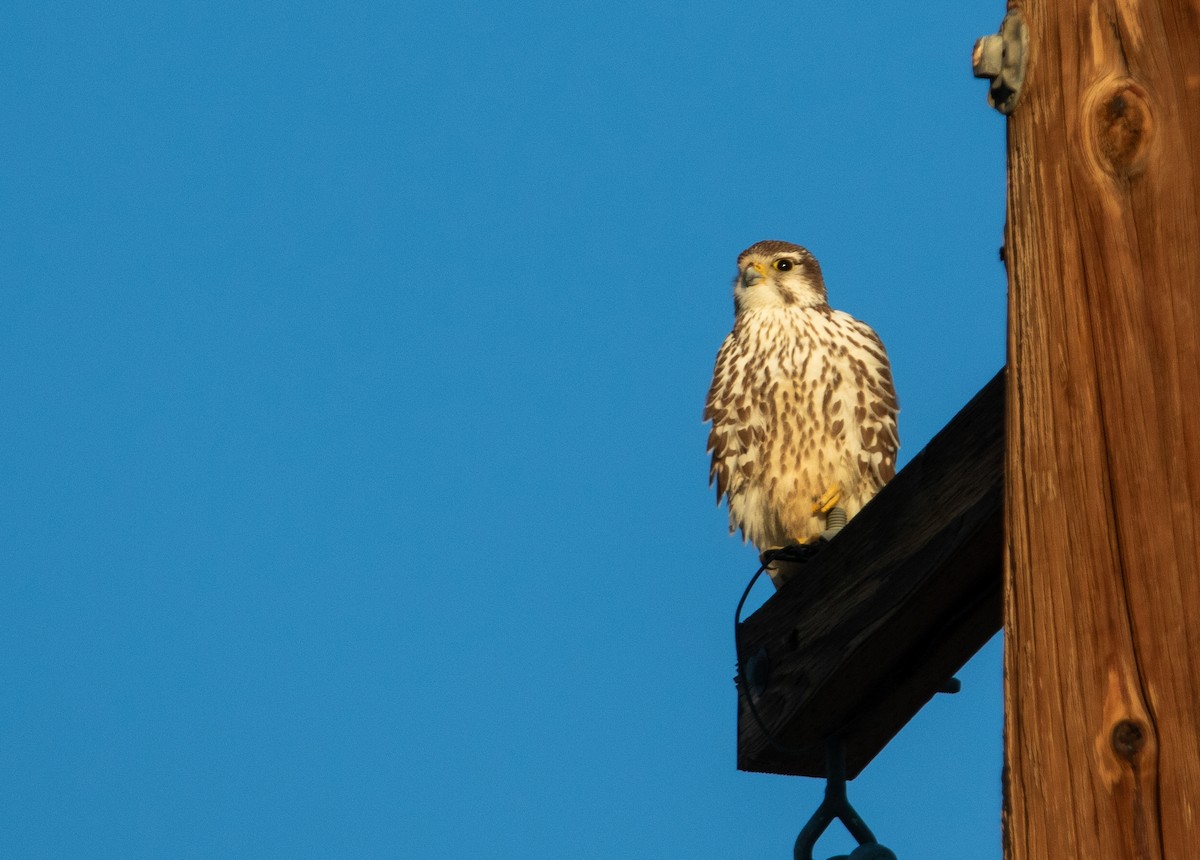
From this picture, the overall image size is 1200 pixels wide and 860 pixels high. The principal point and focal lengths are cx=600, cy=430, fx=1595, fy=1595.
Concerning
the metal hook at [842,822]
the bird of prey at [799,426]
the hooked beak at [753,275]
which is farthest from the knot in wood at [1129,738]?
the hooked beak at [753,275]

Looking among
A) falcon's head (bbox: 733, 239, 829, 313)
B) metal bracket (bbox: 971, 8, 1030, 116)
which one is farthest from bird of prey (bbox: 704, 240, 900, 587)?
metal bracket (bbox: 971, 8, 1030, 116)

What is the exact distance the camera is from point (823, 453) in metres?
6.20

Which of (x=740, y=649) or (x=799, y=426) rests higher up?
(x=799, y=426)

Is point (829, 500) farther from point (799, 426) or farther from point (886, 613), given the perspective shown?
point (886, 613)

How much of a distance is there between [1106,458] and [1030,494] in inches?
3.6

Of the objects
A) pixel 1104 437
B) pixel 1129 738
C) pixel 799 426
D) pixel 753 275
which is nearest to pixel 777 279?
pixel 753 275

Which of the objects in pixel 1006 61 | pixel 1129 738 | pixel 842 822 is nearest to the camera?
pixel 1129 738

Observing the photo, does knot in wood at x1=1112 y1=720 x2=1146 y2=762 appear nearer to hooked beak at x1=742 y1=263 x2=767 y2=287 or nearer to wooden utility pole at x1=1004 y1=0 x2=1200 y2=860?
wooden utility pole at x1=1004 y1=0 x2=1200 y2=860

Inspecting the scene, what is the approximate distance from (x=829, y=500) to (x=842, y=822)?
3.49 m

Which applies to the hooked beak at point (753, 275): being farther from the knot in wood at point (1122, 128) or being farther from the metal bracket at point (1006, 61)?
the knot in wood at point (1122, 128)

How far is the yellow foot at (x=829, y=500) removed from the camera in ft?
20.2

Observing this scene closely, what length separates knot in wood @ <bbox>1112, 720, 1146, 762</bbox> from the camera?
1.63 meters

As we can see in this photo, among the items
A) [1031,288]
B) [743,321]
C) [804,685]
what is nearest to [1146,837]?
[1031,288]

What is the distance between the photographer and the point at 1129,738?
163cm
